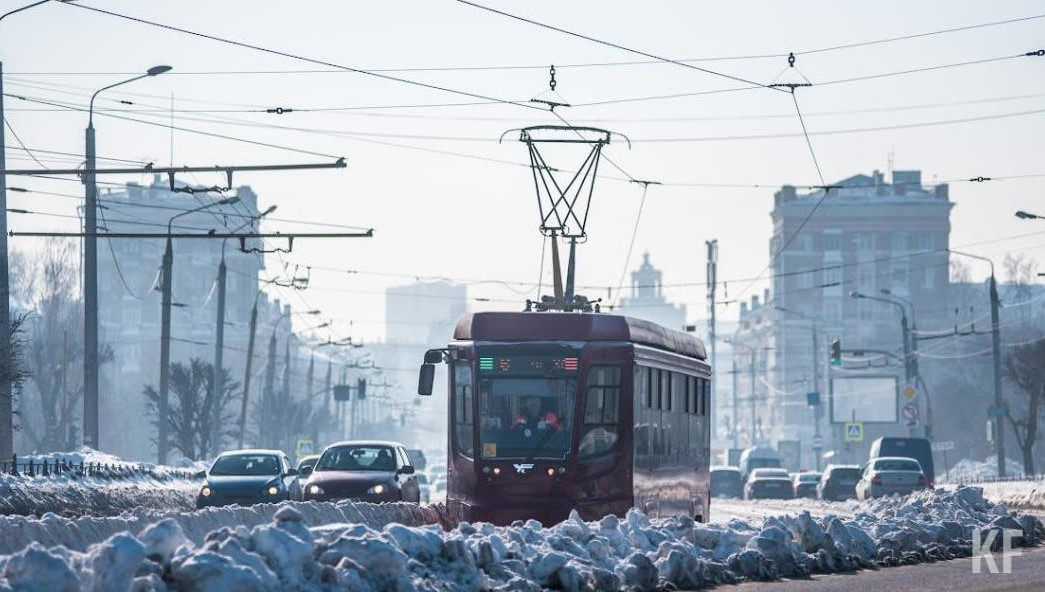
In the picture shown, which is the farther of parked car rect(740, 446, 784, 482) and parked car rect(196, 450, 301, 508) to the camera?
parked car rect(740, 446, 784, 482)

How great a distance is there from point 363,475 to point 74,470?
11.7 meters

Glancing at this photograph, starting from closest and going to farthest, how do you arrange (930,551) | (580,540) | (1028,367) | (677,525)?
(580,540), (677,525), (930,551), (1028,367)

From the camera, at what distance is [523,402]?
2316 centimetres

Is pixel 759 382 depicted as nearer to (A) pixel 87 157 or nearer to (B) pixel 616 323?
(A) pixel 87 157

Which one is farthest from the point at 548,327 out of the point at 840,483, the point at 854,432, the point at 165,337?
the point at 854,432

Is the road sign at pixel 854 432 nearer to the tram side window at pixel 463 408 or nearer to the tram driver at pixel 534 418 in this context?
the tram side window at pixel 463 408

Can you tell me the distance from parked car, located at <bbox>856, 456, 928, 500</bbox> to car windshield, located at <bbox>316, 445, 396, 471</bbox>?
2087cm

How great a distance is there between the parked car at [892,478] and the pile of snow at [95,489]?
1676 cm

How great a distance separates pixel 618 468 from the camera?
2312cm

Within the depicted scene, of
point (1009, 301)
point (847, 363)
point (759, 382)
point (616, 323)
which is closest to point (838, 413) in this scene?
point (847, 363)

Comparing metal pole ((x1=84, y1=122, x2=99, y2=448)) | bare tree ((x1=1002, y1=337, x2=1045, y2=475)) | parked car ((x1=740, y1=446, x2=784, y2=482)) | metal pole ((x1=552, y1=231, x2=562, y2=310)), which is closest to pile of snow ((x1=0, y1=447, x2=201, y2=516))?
metal pole ((x1=84, y1=122, x2=99, y2=448))

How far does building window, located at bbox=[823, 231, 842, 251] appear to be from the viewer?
169250 mm

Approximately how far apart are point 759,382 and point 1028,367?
10408cm

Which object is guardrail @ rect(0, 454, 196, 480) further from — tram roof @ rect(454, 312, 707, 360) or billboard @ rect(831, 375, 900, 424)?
billboard @ rect(831, 375, 900, 424)
